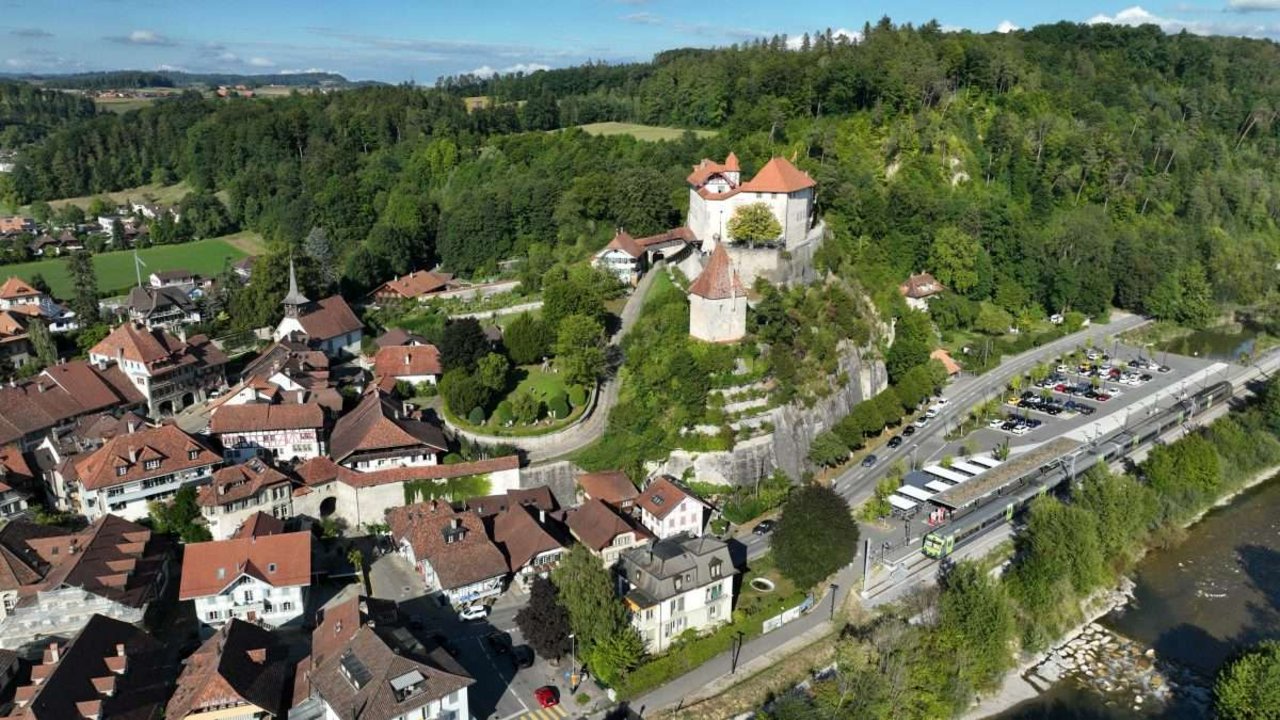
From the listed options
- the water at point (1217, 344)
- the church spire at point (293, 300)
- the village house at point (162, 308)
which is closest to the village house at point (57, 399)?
the church spire at point (293, 300)

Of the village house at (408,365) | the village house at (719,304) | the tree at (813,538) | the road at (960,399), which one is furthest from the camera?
the village house at (408,365)

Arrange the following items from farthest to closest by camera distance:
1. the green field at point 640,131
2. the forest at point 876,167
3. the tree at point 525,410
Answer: the green field at point 640,131 → the forest at point 876,167 → the tree at point 525,410

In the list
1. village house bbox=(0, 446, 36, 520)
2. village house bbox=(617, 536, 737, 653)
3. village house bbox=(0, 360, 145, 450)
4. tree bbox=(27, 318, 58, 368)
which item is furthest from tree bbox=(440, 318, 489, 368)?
tree bbox=(27, 318, 58, 368)

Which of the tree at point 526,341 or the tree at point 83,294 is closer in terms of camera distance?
the tree at point 526,341

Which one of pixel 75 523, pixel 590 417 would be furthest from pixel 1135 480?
pixel 75 523

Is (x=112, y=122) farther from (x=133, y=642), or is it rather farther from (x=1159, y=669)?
(x=1159, y=669)

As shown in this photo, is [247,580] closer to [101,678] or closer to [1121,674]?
[101,678]

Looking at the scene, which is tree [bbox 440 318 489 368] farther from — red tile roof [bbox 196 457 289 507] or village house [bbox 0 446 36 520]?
village house [bbox 0 446 36 520]

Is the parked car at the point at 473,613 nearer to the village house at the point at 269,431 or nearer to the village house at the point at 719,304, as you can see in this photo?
the village house at the point at 269,431
